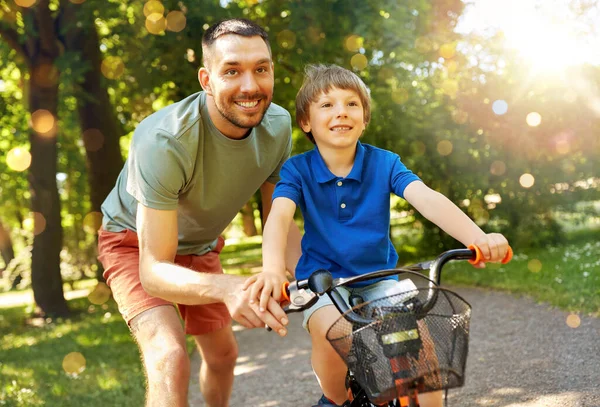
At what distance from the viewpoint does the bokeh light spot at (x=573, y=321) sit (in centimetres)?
623

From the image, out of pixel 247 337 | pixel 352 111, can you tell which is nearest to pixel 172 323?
pixel 352 111

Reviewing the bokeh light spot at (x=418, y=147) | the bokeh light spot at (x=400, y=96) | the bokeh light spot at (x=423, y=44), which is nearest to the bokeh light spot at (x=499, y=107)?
the bokeh light spot at (x=418, y=147)

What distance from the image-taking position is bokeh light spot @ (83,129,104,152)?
473 inches

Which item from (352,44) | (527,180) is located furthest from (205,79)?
(527,180)

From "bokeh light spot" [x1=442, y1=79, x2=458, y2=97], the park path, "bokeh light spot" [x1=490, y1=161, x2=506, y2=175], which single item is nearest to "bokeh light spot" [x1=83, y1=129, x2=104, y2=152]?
the park path

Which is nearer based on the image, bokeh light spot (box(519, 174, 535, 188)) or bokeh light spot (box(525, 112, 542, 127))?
bokeh light spot (box(525, 112, 542, 127))

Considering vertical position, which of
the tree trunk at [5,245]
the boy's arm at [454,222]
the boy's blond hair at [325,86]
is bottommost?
the tree trunk at [5,245]

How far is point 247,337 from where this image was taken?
27.7 feet

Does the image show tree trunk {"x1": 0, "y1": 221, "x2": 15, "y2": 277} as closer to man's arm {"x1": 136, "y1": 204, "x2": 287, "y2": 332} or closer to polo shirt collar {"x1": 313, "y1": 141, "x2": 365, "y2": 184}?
man's arm {"x1": 136, "y1": 204, "x2": 287, "y2": 332}

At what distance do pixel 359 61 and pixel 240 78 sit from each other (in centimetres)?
761

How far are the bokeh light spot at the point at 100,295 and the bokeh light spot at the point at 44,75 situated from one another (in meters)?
4.47

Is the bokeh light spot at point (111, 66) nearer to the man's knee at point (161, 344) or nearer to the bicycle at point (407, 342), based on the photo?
the man's knee at point (161, 344)

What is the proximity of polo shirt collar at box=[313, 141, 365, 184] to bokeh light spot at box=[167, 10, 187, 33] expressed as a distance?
792 centimetres

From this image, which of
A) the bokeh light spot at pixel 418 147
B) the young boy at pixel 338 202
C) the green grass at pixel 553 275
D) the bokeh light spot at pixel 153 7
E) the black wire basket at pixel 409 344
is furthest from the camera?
the bokeh light spot at pixel 418 147
